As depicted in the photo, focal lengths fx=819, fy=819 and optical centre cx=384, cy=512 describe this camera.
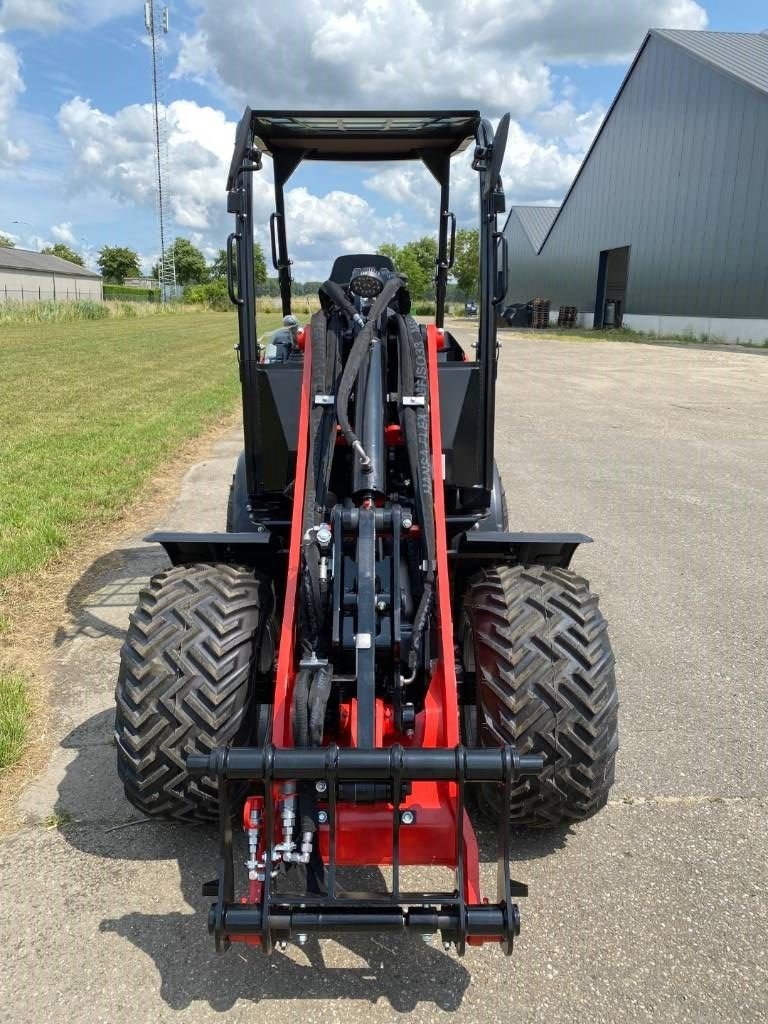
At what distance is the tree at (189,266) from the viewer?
299 feet

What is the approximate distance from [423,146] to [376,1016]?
3955 millimetres

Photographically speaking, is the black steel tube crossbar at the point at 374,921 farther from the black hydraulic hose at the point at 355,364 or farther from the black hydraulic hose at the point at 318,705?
the black hydraulic hose at the point at 355,364

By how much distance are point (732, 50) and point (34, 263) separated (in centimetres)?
6006

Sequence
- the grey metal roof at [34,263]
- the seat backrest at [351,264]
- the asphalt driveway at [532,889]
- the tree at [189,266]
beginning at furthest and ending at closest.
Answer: the tree at [189,266] < the grey metal roof at [34,263] < the seat backrest at [351,264] < the asphalt driveway at [532,889]

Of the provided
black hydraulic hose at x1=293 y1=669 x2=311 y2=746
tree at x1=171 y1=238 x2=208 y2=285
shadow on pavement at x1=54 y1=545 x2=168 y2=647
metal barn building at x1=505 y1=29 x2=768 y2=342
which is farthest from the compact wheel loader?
tree at x1=171 y1=238 x2=208 y2=285

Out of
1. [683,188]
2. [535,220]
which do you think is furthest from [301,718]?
[535,220]

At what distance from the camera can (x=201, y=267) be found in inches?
3639

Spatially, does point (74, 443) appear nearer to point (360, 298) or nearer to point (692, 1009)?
point (360, 298)

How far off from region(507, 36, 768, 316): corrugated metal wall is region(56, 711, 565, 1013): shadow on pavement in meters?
27.4

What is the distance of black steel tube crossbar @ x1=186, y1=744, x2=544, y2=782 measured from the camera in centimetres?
209

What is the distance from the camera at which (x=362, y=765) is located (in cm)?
209

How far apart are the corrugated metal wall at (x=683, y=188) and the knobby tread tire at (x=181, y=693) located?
89.1 ft

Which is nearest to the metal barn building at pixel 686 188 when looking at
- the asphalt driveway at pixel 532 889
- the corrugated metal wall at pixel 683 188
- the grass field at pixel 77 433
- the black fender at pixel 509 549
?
the corrugated metal wall at pixel 683 188

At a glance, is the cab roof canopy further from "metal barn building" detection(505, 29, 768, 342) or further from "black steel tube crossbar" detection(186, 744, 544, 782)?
"metal barn building" detection(505, 29, 768, 342)
